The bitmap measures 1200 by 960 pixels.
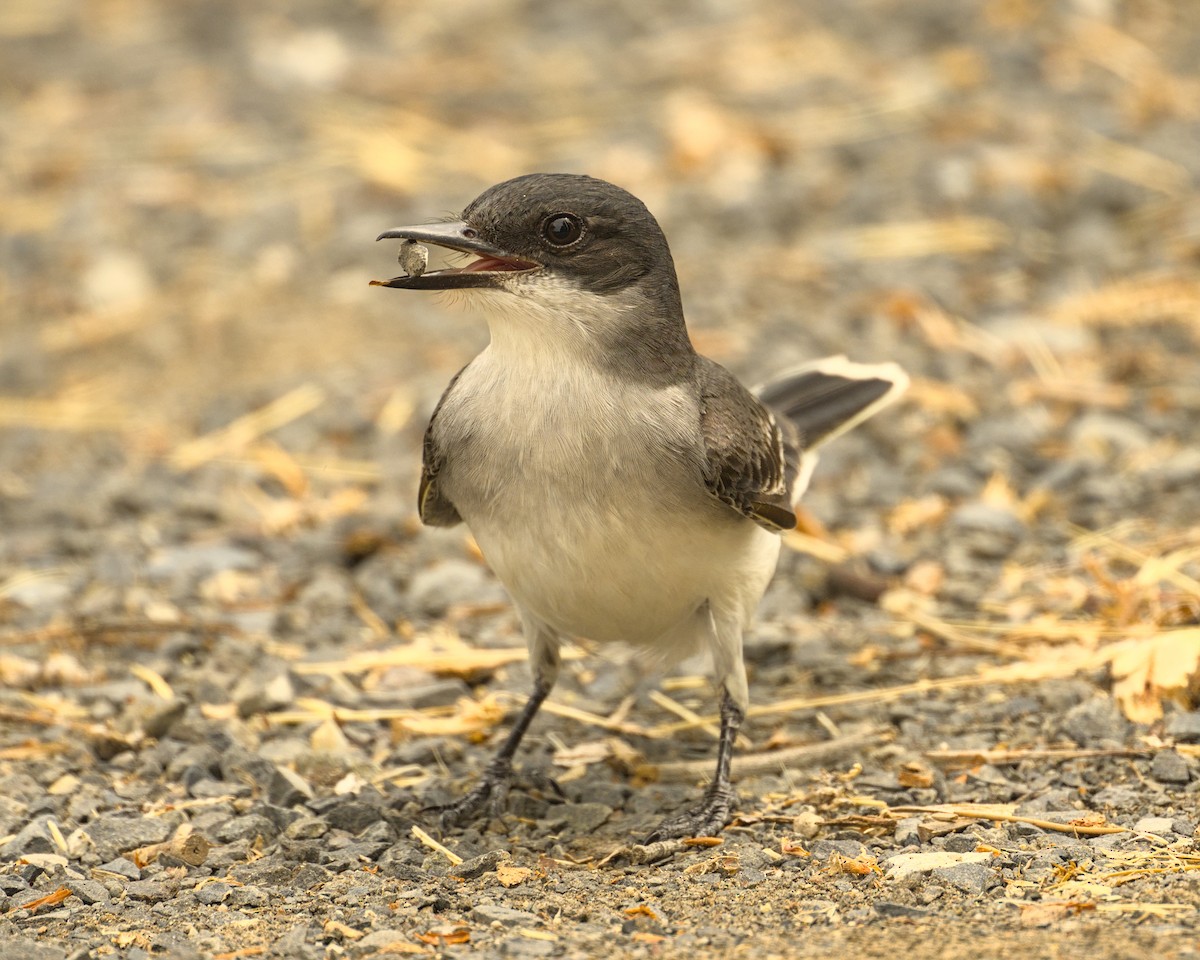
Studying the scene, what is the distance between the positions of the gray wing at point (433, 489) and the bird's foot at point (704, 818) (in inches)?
54.8

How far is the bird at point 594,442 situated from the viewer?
5312mm

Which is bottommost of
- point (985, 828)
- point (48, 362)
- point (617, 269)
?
point (985, 828)

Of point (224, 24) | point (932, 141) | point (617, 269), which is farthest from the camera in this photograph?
point (224, 24)

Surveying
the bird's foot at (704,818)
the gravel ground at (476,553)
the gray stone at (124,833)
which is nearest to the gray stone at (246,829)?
the gravel ground at (476,553)

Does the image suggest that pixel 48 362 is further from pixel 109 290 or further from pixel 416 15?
pixel 416 15

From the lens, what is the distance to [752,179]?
37.9 feet

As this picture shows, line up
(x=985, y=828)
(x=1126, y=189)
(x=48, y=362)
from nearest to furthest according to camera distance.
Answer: (x=985, y=828) < (x=48, y=362) < (x=1126, y=189)

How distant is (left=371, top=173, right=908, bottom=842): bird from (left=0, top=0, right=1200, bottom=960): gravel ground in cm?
42

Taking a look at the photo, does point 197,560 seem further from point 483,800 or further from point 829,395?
point 829,395

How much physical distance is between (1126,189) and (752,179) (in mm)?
2524

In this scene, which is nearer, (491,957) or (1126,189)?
(491,957)

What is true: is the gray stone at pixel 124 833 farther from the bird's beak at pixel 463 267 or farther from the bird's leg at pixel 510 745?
the bird's beak at pixel 463 267

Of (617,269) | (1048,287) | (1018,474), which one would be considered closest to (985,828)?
(617,269)

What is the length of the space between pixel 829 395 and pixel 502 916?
329 centimetres
